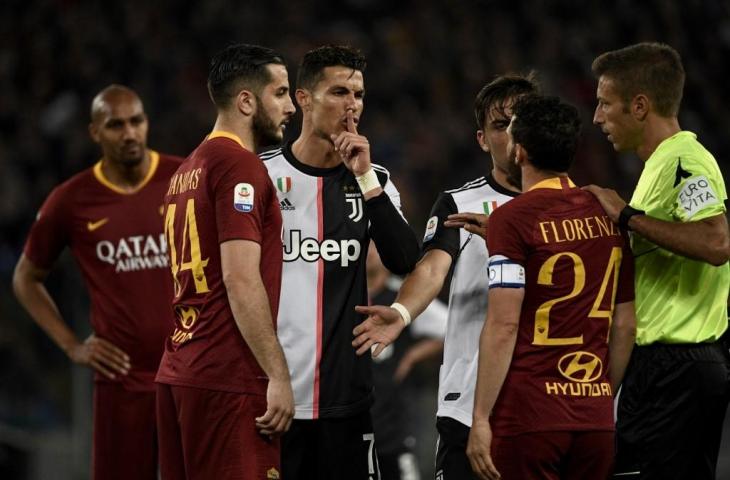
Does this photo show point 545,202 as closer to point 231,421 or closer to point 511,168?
point 511,168

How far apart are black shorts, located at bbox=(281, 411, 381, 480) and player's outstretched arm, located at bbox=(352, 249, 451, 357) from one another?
370 mm

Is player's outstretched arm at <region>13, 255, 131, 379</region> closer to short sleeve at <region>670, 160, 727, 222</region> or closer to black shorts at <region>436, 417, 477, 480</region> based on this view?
black shorts at <region>436, 417, 477, 480</region>

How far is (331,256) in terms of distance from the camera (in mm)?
4832

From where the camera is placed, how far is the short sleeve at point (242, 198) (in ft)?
14.0

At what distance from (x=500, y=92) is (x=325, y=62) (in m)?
0.80

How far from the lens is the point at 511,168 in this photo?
5.03m

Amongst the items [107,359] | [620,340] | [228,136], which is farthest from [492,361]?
[107,359]

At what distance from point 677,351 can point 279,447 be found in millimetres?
1751

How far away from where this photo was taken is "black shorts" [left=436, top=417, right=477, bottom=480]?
15.9 ft

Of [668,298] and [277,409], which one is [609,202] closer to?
[668,298]

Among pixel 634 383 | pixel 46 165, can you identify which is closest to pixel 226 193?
pixel 634 383

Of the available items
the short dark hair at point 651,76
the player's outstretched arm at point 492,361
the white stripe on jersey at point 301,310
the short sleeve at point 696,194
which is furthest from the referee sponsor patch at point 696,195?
the white stripe on jersey at point 301,310

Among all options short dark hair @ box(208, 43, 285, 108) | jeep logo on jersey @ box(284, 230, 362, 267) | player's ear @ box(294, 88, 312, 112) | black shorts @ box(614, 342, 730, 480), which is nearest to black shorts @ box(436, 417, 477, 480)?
black shorts @ box(614, 342, 730, 480)

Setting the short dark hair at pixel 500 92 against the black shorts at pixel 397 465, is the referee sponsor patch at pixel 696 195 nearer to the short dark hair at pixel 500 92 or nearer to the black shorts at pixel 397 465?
the short dark hair at pixel 500 92
